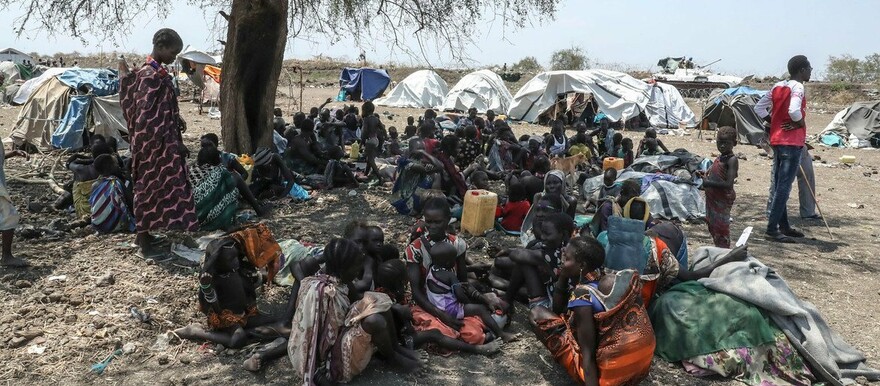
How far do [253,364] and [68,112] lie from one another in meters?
7.68

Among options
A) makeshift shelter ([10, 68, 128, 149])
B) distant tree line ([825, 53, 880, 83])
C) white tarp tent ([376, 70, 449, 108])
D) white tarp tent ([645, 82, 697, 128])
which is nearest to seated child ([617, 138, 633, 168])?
makeshift shelter ([10, 68, 128, 149])

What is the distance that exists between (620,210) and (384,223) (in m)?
2.64

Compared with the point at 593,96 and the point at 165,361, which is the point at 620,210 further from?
the point at 593,96

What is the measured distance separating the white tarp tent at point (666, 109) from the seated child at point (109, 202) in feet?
47.2

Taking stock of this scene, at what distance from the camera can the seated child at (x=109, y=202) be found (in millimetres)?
5242

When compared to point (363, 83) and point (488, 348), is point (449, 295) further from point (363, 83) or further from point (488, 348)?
point (363, 83)

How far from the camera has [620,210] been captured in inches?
168

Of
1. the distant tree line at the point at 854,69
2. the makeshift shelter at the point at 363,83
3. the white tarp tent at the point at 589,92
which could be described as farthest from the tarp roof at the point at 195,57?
the distant tree line at the point at 854,69

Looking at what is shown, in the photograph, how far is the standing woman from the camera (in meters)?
4.48

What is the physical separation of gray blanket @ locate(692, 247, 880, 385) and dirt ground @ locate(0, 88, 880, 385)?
26cm

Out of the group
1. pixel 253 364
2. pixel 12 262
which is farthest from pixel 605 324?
pixel 12 262

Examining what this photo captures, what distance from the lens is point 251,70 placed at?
22.8 ft

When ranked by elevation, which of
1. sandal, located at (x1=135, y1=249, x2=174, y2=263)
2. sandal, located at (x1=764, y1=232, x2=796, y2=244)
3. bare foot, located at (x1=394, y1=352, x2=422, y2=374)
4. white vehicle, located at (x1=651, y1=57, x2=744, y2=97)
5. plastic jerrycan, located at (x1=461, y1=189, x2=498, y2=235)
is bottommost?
bare foot, located at (x1=394, y1=352, x2=422, y2=374)

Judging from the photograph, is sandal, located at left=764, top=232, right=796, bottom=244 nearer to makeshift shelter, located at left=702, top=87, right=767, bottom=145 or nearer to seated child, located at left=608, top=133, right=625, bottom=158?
seated child, located at left=608, top=133, right=625, bottom=158
